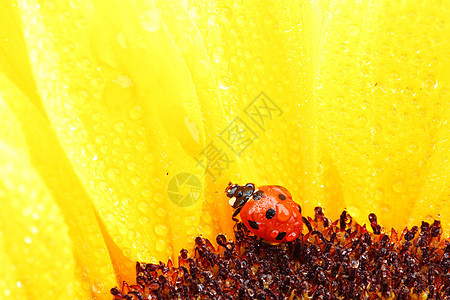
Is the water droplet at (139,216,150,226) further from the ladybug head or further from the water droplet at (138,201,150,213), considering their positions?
the ladybug head

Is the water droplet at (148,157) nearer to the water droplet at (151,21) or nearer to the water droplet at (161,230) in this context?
the water droplet at (161,230)

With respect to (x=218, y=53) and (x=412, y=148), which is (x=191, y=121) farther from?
(x=412, y=148)

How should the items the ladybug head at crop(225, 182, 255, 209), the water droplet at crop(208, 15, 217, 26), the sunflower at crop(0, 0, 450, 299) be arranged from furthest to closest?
the water droplet at crop(208, 15, 217, 26) < the ladybug head at crop(225, 182, 255, 209) < the sunflower at crop(0, 0, 450, 299)

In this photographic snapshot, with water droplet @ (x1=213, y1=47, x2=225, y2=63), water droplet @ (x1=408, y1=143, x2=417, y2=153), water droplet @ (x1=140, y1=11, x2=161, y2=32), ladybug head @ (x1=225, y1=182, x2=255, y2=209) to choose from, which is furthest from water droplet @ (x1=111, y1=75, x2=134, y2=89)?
water droplet @ (x1=408, y1=143, x2=417, y2=153)

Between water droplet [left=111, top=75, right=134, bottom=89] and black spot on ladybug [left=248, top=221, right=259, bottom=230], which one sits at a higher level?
water droplet [left=111, top=75, right=134, bottom=89]

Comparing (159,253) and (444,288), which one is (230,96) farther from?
(444,288)

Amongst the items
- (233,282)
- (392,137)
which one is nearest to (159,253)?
(233,282)

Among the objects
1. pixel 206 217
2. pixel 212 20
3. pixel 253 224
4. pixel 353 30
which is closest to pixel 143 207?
Result: pixel 206 217
